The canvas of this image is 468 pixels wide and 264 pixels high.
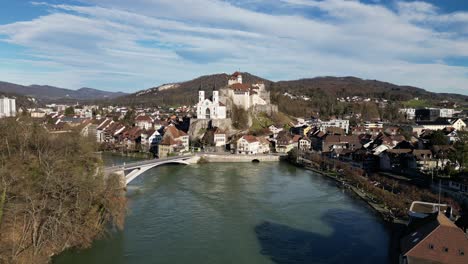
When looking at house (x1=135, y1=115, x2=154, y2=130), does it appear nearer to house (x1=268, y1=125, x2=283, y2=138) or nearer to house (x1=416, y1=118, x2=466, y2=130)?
house (x1=268, y1=125, x2=283, y2=138)

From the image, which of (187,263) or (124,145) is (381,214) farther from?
(124,145)

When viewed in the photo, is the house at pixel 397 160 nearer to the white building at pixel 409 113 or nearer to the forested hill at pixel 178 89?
the white building at pixel 409 113

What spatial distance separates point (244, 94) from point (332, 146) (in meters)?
10.1

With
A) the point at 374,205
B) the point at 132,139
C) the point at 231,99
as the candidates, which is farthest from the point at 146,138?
the point at 374,205

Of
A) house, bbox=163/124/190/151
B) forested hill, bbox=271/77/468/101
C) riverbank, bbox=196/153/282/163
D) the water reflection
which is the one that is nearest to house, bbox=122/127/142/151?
house, bbox=163/124/190/151

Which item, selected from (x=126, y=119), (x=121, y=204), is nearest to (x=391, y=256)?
(x=121, y=204)

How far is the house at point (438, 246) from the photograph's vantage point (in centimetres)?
690

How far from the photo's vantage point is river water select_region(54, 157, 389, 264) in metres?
9.13

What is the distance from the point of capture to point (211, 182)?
17484 mm

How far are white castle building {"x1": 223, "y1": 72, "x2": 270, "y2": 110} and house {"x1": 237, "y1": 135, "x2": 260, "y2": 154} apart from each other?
7227 mm

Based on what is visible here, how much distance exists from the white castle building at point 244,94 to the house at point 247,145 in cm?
723

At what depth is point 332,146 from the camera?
82.5 ft

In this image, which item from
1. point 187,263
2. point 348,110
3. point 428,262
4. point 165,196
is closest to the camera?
point 428,262

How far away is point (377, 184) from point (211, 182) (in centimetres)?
701
